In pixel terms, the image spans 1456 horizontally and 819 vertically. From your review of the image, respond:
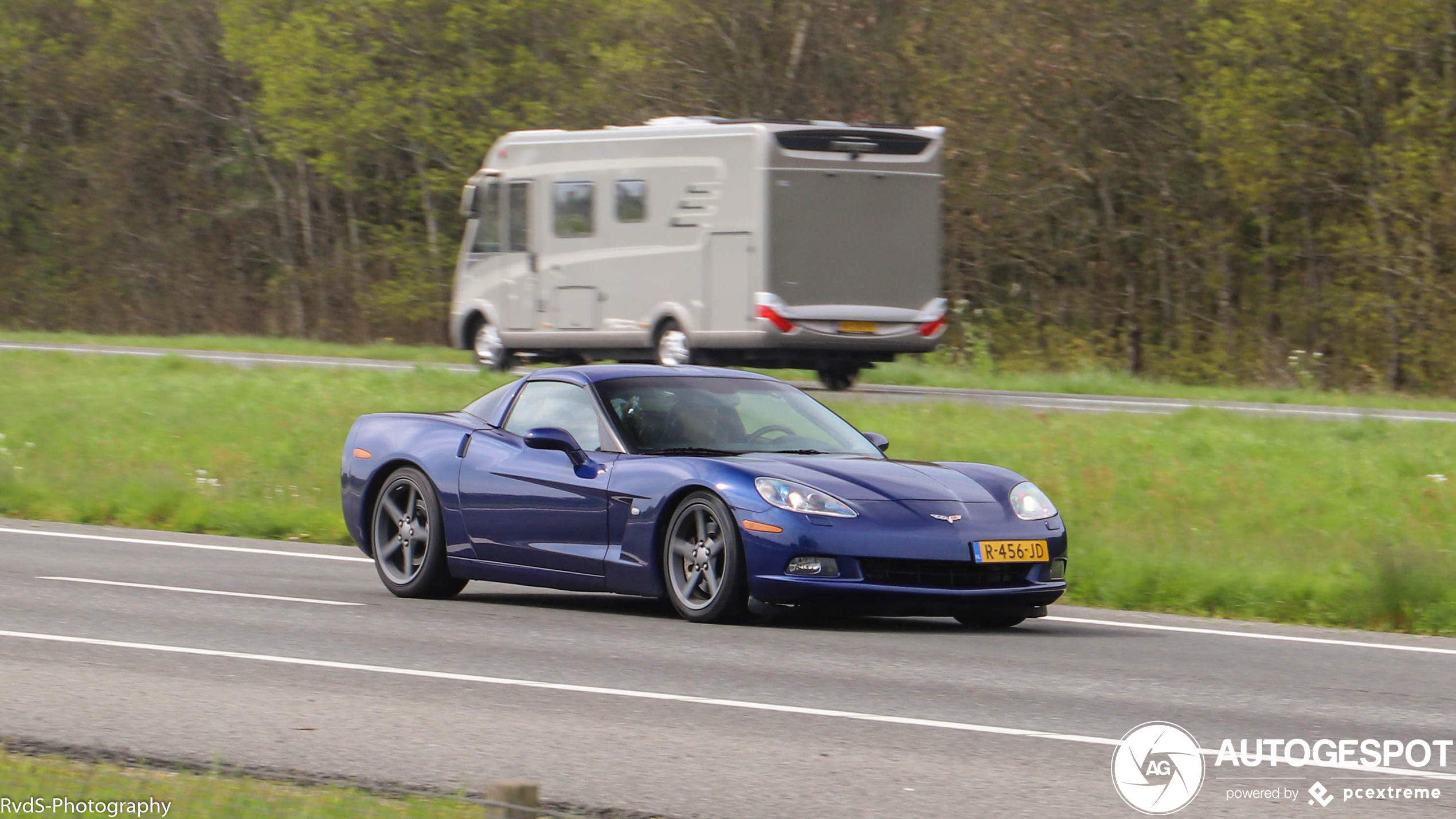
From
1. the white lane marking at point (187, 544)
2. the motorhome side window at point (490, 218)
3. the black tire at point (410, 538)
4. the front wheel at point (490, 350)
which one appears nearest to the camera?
the black tire at point (410, 538)

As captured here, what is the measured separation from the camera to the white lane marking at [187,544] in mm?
14289

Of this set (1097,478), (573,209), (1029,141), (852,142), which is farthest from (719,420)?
(1029,141)

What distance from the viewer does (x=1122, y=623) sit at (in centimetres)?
1112

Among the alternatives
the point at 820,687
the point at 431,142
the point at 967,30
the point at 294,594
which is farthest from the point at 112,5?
the point at 820,687

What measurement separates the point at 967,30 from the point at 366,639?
95.1 feet

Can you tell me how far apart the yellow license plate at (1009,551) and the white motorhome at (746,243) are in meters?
14.0

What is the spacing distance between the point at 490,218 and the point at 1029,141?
1164 centimetres

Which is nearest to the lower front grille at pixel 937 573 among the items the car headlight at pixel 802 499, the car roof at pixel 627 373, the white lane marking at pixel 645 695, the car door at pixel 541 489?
the car headlight at pixel 802 499

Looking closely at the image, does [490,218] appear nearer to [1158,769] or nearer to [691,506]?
[691,506]

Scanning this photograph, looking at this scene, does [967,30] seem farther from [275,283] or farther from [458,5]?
[275,283]

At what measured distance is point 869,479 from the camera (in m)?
10.2

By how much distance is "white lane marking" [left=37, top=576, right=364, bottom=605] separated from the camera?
11320 millimetres

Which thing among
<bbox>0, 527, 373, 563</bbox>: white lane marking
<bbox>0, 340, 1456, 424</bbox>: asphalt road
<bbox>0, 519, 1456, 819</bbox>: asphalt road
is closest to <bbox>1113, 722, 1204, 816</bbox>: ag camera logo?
<bbox>0, 519, 1456, 819</bbox>: asphalt road

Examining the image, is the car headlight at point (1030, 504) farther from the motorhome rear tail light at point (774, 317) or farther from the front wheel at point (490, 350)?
the front wheel at point (490, 350)
